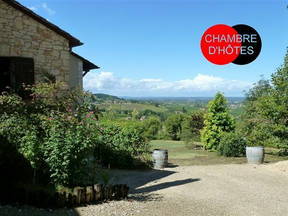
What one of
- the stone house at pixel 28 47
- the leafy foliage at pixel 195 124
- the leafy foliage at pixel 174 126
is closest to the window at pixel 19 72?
the stone house at pixel 28 47

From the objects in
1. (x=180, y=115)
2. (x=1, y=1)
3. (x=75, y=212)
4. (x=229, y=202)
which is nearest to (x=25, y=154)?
(x=75, y=212)

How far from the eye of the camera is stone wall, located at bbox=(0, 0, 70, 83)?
9.26 metres

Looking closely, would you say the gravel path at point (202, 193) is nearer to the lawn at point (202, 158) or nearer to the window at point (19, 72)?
the lawn at point (202, 158)

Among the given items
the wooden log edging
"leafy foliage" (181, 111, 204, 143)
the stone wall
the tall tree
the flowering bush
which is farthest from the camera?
"leafy foliage" (181, 111, 204, 143)

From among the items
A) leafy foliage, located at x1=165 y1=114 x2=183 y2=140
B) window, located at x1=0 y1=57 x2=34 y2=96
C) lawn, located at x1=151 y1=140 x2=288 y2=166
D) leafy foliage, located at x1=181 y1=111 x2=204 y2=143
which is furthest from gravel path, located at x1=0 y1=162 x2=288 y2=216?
leafy foliage, located at x1=165 y1=114 x2=183 y2=140

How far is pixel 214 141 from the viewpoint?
18.8m

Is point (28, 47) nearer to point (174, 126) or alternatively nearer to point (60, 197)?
point (60, 197)

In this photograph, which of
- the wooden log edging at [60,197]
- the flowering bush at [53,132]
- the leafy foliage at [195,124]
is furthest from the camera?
the leafy foliage at [195,124]

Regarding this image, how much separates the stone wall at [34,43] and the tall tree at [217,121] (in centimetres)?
1102

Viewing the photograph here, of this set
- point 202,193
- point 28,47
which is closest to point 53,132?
point 202,193

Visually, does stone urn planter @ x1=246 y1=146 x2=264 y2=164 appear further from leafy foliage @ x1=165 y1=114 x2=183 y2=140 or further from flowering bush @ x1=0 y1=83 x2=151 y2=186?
leafy foliage @ x1=165 y1=114 x2=183 y2=140

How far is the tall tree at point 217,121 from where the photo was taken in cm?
1886

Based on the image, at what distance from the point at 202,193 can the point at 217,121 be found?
11606 millimetres

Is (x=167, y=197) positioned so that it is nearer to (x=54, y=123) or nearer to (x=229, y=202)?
(x=229, y=202)
